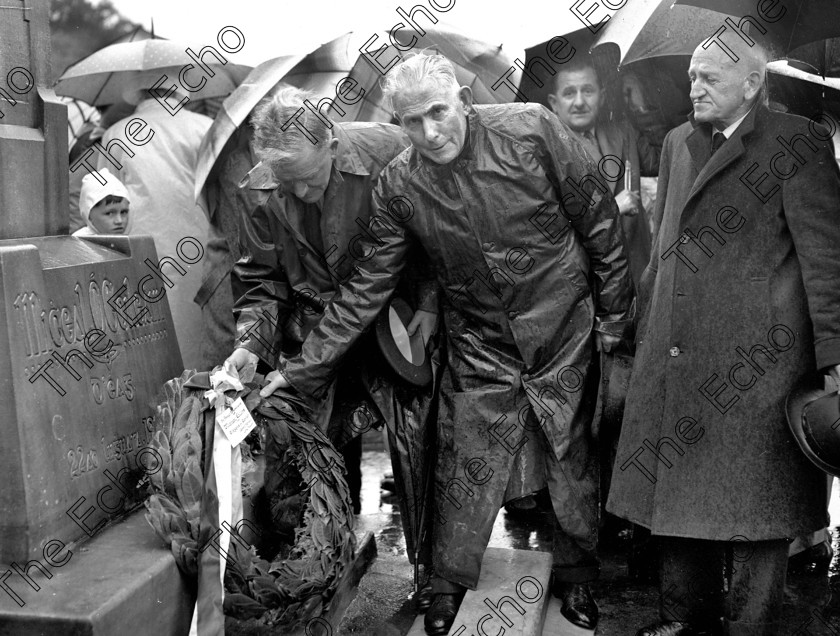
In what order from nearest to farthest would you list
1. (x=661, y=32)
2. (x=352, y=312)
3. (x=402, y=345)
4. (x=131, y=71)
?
(x=352, y=312) → (x=402, y=345) → (x=661, y=32) → (x=131, y=71)

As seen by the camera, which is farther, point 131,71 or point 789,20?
point 131,71

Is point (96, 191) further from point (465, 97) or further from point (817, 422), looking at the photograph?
point (817, 422)

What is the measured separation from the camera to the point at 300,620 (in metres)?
3.43

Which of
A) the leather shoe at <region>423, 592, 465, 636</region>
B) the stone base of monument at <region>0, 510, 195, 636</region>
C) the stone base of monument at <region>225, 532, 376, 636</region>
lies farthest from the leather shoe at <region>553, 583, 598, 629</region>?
the stone base of monument at <region>0, 510, 195, 636</region>

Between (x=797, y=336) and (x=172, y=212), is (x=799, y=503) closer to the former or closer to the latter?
(x=797, y=336)

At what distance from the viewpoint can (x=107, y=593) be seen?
2891mm

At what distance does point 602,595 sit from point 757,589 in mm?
892

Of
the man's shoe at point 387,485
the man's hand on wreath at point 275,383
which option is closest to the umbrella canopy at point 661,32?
the man's hand on wreath at point 275,383

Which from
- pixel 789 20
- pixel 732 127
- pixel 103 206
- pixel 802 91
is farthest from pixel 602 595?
pixel 103 206

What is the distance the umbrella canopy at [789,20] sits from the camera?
337cm

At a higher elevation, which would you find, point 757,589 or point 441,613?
point 757,589

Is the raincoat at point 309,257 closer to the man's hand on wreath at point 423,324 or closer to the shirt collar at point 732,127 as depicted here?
the man's hand on wreath at point 423,324

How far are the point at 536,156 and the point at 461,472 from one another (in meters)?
1.28

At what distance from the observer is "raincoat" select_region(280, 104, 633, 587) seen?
12.0 ft
